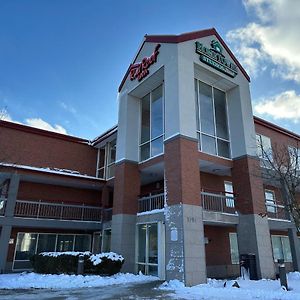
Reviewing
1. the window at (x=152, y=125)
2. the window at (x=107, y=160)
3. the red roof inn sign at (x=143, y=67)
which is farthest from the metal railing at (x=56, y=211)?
the red roof inn sign at (x=143, y=67)

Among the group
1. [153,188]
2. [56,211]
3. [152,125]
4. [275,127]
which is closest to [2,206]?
[56,211]

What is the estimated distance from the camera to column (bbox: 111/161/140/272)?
57.0 feet

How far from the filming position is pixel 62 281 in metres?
13.2

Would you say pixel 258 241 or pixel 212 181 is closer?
pixel 258 241

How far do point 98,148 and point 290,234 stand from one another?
16.3m

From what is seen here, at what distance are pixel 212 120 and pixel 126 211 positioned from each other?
7.82 m

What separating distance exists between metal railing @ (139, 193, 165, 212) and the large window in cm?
649

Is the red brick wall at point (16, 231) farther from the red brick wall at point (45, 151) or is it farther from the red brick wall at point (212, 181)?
the red brick wall at point (212, 181)

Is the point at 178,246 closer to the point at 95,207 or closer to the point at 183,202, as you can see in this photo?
the point at 183,202

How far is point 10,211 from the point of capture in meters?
17.9

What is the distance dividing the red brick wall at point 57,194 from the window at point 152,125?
21.9ft

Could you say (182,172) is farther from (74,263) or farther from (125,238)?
(74,263)

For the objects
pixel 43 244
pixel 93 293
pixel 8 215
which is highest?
pixel 8 215

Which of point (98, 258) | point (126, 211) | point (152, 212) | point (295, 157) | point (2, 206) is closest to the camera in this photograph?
point (98, 258)
